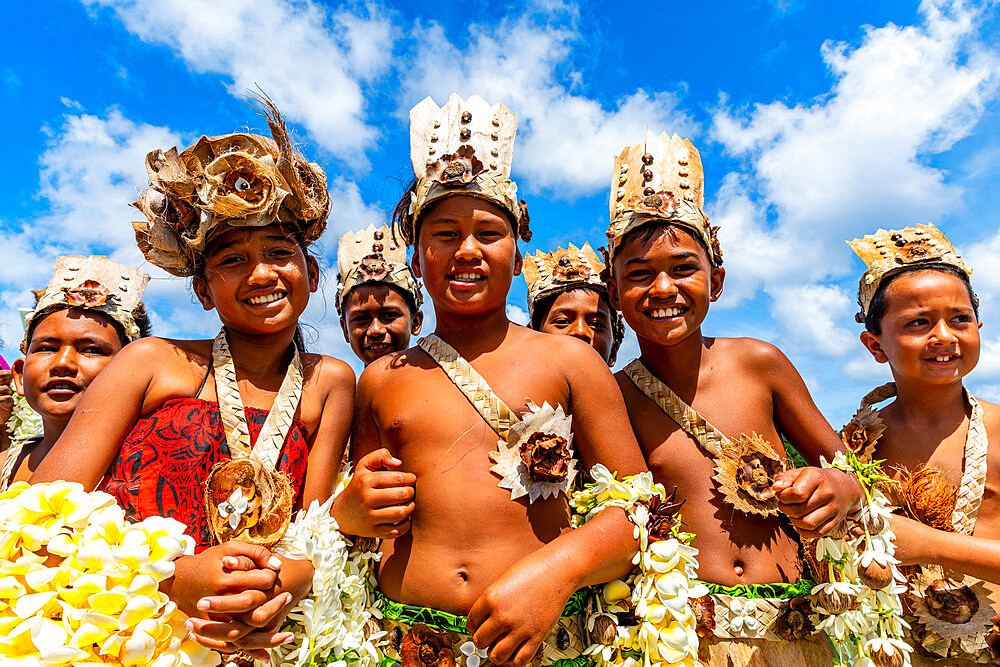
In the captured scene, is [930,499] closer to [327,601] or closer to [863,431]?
[863,431]

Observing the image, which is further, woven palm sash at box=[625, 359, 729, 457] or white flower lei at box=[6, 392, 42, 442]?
white flower lei at box=[6, 392, 42, 442]

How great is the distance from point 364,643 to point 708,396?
2.15m

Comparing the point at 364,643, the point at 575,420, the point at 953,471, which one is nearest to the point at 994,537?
the point at 953,471

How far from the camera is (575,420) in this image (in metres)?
3.03

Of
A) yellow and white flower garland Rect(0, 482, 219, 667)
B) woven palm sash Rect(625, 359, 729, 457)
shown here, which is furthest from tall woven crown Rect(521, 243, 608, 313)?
yellow and white flower garland Rect(0, 482, 219, 667)

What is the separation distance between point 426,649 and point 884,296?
3.61 metres

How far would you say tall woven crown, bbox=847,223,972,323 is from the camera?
4.18m

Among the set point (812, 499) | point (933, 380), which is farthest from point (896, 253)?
point (812, 499)

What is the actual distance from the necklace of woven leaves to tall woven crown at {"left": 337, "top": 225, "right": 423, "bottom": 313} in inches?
92.9

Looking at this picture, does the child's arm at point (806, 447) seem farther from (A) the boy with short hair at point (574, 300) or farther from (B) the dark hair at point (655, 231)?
(A) the boy with short hair at point (574, 300)

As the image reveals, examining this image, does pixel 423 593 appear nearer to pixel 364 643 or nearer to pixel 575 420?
pixel 364 643

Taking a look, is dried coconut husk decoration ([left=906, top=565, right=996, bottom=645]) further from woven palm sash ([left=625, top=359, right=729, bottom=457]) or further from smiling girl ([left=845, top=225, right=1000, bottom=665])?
woven palm sash ([left=625, top=359, right=729, bottom=457])

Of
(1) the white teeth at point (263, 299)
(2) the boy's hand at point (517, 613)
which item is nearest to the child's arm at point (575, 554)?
(2) the boy's hand at point (517, 613)

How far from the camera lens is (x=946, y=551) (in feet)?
10.8
